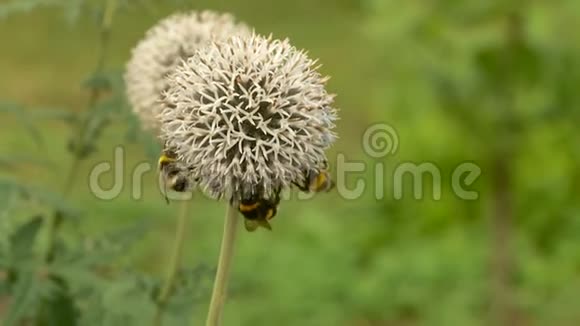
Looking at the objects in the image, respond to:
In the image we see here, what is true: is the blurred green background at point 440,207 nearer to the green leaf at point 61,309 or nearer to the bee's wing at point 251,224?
the green leaf at point 61,309

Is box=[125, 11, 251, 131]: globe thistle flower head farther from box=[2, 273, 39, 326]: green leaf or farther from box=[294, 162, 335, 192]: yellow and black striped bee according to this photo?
box=[294, 162, 335, 192]: yellow and black striped bee

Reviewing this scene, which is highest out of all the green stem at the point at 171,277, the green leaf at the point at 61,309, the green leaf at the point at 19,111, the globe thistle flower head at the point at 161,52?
the globe thistle flower head at the point at 161,52

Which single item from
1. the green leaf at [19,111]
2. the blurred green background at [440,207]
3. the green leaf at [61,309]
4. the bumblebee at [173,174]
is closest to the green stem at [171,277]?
the green leaf at [61,309]

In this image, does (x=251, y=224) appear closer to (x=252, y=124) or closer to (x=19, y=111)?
(x=252, y=124)

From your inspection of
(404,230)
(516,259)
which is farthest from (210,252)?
(516,259)

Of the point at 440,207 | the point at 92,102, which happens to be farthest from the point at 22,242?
the point at 440,207

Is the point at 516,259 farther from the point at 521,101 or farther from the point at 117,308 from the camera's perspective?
the point at 117,308
